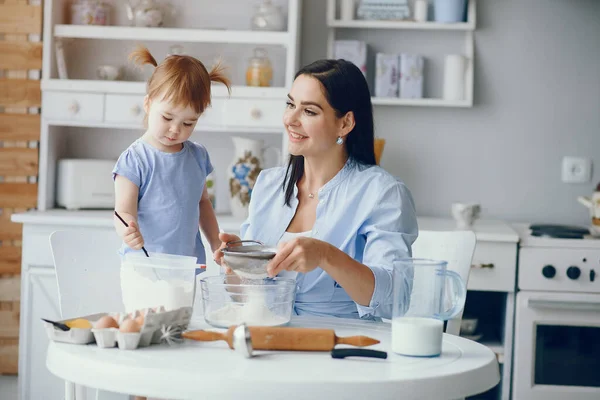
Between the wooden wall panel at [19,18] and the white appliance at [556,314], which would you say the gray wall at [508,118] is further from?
the wooden wall panel at [19,18]

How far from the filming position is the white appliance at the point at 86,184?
10.4 feet

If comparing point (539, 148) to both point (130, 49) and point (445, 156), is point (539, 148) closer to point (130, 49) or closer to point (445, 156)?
point (445, 156)

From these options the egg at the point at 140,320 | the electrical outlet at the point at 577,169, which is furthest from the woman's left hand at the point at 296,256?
the electrical outlet at the point at 577,169

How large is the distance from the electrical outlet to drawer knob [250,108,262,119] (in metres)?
1.25

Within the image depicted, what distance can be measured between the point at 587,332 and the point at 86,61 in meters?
2.21

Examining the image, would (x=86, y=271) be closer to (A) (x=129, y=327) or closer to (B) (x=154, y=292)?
(B) (x=154, y=292)

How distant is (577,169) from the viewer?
3.30 m

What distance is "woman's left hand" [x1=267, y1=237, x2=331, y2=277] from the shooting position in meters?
1.49

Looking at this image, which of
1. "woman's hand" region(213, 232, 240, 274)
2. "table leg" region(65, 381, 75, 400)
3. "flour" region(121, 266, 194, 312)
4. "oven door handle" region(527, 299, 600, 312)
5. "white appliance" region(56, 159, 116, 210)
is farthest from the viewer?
"white appliance" region(56, 159, 116, 210)

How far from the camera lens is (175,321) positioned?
1.38 metres

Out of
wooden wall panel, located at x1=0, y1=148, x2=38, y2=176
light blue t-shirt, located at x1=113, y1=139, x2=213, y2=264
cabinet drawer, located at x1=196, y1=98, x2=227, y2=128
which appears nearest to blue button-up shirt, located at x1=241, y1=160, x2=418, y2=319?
light blue t-shirt, located at x1=113, y1=139, x2=213, y2=264

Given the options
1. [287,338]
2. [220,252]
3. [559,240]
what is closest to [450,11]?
[559,240]

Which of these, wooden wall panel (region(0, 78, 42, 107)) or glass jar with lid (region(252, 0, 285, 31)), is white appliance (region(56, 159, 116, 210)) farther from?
glass jar with lid (region(252, 0, 285, 31))

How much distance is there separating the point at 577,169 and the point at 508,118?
342 mm
